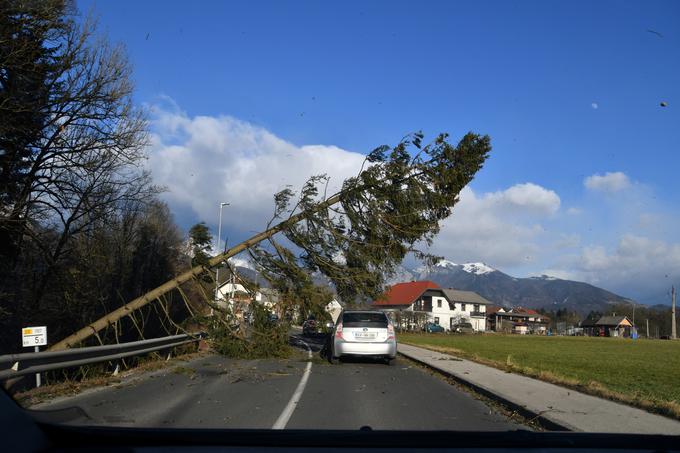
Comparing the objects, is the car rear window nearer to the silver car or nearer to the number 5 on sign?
the silver car

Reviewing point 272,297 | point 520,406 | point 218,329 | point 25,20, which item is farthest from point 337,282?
point 25,20

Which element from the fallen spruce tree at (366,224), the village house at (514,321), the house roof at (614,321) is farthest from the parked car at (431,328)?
the house roof at (614,321)

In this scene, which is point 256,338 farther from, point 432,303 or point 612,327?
point 612,327

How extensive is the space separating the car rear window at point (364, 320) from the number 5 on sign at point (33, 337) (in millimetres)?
8239

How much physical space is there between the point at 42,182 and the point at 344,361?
35.0ft

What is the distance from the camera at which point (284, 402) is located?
30.2ft

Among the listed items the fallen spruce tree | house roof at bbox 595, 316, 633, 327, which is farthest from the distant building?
the fallen spruce tree

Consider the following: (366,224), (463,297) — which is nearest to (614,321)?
(463,297)

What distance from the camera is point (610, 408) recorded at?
856cm

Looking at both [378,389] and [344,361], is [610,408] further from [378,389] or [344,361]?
[344,361]

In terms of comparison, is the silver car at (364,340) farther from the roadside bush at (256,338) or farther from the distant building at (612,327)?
the distant building at (612,327)

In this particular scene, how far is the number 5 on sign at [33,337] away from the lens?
1041cm

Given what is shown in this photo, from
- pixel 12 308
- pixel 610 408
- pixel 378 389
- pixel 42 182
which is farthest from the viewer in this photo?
pixel 12 308

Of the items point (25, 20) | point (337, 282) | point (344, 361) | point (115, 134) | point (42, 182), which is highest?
point (25, 20)
